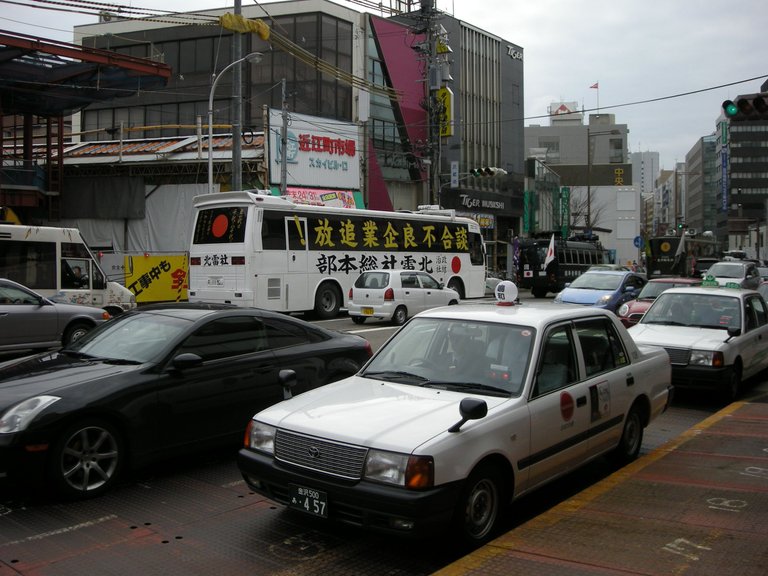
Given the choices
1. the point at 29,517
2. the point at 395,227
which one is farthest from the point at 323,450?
the point at 395,227

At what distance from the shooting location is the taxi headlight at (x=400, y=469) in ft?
13.7

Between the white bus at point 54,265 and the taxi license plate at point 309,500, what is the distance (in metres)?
12.5

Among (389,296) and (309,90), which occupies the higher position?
(309,90)

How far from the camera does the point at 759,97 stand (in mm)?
13227

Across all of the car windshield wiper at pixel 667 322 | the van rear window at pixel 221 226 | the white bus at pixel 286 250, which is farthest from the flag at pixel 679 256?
the car windshield wiper at pixel 667 322

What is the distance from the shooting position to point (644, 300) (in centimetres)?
1625

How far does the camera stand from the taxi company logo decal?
5359 mm

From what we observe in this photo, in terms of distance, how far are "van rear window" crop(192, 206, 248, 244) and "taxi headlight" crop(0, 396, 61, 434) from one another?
14116 millimetres

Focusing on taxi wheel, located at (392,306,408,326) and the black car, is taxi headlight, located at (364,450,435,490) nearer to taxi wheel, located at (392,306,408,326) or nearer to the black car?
the black car

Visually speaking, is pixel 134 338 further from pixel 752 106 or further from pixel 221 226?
pixel 221 226

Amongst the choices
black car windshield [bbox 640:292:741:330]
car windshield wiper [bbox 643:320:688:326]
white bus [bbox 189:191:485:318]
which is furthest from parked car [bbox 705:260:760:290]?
car windshield wiper [bbox 643:320:688:326]

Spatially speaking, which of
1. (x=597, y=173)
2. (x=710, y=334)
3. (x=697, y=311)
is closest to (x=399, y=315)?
(x=697, y=311)

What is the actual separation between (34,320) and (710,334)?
11232mm

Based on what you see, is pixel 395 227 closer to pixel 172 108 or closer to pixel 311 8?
pixel 311 8
